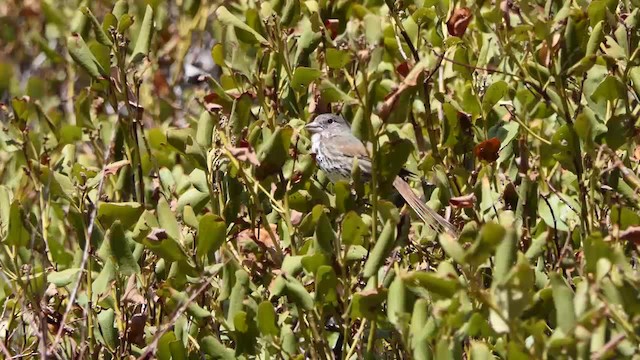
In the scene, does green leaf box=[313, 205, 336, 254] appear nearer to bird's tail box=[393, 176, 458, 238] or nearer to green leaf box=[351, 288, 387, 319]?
green leaf box=[351, 288, 387, 319]

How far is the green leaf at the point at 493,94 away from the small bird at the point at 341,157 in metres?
0.34

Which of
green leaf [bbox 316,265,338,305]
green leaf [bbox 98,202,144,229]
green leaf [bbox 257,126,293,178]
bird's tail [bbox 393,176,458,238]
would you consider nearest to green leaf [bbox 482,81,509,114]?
bird's tail [bbox 393,176,458,238]

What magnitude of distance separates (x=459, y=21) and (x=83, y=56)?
1.09m

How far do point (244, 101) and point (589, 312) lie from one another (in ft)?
4.28

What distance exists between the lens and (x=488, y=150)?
120 inches

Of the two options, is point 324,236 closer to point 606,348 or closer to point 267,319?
point 267,319

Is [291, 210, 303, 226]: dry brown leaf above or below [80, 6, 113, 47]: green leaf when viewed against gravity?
below

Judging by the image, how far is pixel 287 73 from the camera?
330 centimetres

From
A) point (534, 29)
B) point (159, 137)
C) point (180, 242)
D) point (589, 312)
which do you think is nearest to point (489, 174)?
point (534, 29)

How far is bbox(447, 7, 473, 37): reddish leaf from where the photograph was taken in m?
3.21

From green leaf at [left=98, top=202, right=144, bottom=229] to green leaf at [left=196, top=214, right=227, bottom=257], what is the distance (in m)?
0.33

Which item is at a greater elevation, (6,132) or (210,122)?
(210,122)

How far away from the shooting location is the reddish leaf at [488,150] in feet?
9.89

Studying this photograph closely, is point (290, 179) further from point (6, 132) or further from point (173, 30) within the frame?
point (173, 30)
